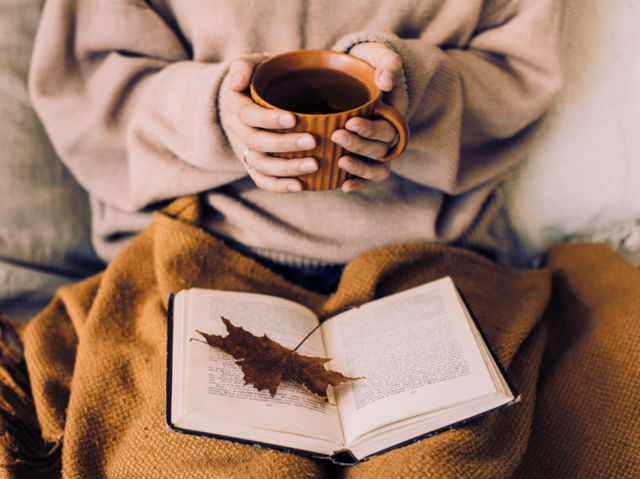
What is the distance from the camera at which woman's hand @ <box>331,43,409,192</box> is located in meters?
0.58

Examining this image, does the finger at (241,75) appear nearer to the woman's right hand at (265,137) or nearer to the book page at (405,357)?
the woman's right hand at (265,137)

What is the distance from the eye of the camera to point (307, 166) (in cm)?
61

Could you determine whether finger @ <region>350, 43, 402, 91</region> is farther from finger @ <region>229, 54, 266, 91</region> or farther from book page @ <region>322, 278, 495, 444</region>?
book page @ <region>322, 278, 495, 444</region>

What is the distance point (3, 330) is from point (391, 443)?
0.59 meters

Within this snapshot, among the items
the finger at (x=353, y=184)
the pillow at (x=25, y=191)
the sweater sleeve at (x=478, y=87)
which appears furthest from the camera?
the pillow at (x=25, y=191)

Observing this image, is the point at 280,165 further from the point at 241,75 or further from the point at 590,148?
the point at 590,148

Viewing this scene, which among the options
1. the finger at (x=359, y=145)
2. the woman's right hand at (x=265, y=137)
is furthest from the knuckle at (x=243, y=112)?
the finger at (x=359, y=145)

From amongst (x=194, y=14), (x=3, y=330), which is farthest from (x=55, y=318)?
(x=194, y=14)

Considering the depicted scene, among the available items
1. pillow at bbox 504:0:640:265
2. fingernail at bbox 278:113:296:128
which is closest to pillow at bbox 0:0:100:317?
fingernail at bbox 278:113:296:128

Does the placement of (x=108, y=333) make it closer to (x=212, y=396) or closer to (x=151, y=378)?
(x=151, y=378)

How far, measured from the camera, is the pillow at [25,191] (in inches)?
36.3

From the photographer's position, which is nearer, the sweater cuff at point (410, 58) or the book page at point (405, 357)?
the book page at point (405, 357)

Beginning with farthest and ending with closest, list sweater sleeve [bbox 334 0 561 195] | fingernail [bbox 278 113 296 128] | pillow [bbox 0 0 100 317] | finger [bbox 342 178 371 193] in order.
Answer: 1. pillow [bbox 0 0 100 317]
2. sweater sleeve [bbox 334 0 561 195]
3. finger [bbox 342 178 371 193]
4. fingernail [bbox 278 113 296 128]

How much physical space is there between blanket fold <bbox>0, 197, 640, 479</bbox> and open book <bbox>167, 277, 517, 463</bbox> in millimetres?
43
